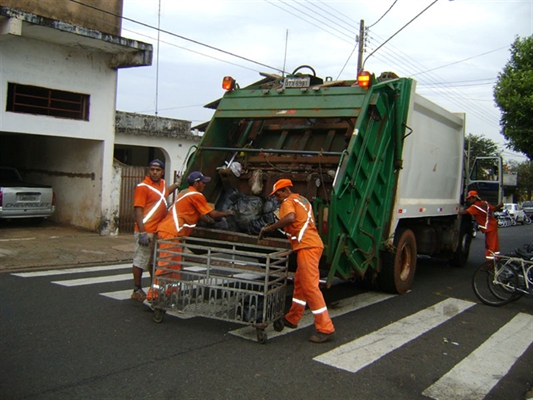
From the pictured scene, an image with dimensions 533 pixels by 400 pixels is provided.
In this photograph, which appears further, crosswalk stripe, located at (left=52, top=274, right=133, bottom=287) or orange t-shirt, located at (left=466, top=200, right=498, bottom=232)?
orange t-shirt, located at (left=466, top=200, right=498, bottom=232)

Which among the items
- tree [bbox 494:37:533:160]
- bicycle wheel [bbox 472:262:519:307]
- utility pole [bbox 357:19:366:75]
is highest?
utility pole [bbox 357:19:366:75]

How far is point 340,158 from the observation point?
558cm

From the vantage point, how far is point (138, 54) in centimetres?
1172

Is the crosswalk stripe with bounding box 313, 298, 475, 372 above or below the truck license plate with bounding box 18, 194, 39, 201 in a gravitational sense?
below

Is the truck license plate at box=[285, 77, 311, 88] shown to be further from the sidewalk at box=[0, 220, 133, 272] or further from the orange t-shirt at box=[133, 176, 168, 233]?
the sidewalk at box=[0, 220, 133, 272]

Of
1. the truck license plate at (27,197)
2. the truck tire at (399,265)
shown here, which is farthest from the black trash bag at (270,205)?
the truck license plate at (27,197)

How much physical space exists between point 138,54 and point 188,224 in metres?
7.20

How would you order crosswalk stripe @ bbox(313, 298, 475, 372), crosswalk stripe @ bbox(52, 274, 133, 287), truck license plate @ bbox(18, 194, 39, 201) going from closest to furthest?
crosswalk stripe @ bbox(313, 298, 475, 372) → crosswalk stripe @ bbox(52, 274, 133, 287) → truck license plate @ bbox(18, 194, 39, 201)

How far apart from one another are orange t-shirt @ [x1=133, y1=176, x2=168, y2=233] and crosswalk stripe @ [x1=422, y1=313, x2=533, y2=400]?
11.2 ft

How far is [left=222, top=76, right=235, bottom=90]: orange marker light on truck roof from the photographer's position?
6914 mm

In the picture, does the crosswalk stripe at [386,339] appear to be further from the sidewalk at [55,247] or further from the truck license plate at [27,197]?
A: the truck license plate at [27,197]

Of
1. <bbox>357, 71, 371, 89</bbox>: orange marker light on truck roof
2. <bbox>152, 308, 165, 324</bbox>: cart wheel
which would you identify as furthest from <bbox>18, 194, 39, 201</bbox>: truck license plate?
<bbox>357, 71, 371, 89</bbox>: orange marker light on truck roof

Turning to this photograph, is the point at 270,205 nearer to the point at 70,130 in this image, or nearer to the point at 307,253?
the point at 307,253

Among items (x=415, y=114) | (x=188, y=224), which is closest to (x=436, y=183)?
(x=415, y=114)
